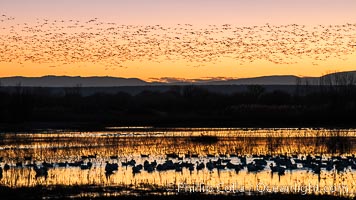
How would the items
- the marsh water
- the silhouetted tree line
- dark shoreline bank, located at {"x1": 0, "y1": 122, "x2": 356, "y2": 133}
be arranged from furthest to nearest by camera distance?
the silhouetted tree line < dark shoreline bank, located at {"x1": 0, "y1": 122, "x2": 356, "y2": 133} < the marsh water

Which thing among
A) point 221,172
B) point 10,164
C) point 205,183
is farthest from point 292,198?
point 10,164

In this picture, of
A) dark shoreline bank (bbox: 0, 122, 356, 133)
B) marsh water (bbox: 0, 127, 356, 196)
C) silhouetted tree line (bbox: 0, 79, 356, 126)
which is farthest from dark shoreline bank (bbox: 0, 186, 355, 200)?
silhouetted tree line (bbox: 0, 79, 356, 126)

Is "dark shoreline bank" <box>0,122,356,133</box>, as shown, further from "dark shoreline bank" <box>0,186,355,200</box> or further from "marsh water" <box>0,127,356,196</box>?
"dark shoreline bank" <box>0,186,355,200</box>

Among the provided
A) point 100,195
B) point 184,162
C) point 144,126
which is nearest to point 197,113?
point 144,126

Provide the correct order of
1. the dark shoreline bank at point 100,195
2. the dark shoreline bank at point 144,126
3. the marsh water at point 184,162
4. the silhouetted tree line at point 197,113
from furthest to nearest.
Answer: the silhouetted tree line at point 197,113, the dark shoreline bank at point 144,126, the marsh water at point 184,162, the dark shoreline bank at point 100,195

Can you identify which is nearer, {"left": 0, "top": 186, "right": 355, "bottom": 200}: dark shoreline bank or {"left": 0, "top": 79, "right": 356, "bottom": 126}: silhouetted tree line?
{"left": 0, "top": 186, "right": 355, "bottom": 200}: dark shoreline bank

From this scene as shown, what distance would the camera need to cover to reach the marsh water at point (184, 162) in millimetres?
22750

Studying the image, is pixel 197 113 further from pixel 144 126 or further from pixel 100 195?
pixel 100 195

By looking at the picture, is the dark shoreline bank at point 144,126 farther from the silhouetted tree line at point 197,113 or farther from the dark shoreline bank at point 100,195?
the dark shoreline bank at point 100,195

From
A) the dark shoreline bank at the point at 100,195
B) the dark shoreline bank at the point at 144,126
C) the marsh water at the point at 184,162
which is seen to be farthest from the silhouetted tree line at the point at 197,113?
the dark shoreline bank at the point at 100,195

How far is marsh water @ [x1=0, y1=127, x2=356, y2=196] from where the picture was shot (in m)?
22.8

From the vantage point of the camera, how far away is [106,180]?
2408cm

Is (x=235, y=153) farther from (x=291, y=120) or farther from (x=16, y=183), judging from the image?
(x=291, y=120)

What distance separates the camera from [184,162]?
28.3 meters
